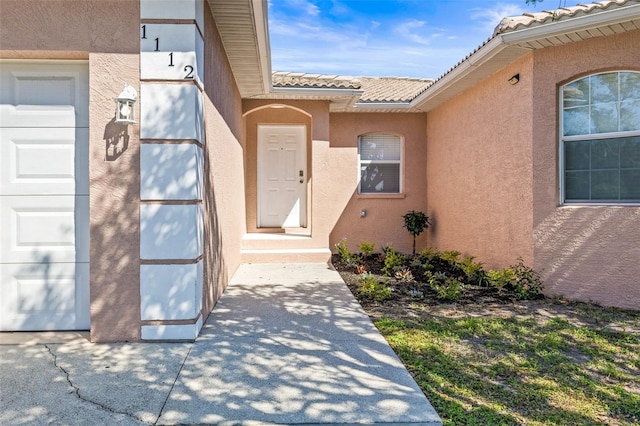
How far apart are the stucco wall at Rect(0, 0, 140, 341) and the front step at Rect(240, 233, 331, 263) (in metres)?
4.54

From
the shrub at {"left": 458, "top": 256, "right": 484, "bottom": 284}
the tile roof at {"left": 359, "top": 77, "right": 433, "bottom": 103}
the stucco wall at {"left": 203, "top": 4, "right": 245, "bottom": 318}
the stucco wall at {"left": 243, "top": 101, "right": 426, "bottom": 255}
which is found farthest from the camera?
the stucco wall at {"left": 243, "top": 101, "right": 426, "bottom": 255}

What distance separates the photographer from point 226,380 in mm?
3107

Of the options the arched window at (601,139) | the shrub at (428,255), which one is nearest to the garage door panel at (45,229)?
the arched window at (601,139)

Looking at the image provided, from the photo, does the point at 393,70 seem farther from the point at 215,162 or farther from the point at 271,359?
the point at 271,359

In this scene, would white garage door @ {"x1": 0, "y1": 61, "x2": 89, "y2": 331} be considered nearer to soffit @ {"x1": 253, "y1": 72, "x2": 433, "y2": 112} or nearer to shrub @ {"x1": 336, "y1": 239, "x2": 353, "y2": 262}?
soffit @ {"x1": 253, "y1": 72, "x2": 433, "y2": 112}

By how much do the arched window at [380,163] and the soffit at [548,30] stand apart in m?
3.20

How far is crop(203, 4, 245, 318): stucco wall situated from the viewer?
4.59 meters

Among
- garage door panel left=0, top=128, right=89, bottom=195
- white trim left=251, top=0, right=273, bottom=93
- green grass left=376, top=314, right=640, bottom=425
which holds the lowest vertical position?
green grass left=376, top=314, right=640, bottom=425

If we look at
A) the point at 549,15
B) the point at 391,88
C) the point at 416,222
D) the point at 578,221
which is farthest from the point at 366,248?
the point at 549,15

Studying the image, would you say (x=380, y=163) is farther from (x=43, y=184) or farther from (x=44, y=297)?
(x=44, y=297)

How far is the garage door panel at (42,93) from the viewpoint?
391 cm

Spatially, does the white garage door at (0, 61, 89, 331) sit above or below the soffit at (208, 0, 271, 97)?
below

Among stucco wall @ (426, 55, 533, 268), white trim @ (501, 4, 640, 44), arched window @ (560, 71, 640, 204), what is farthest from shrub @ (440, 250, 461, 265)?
white trim @ (501, 4, 640, 44)

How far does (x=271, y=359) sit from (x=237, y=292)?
257 cm
